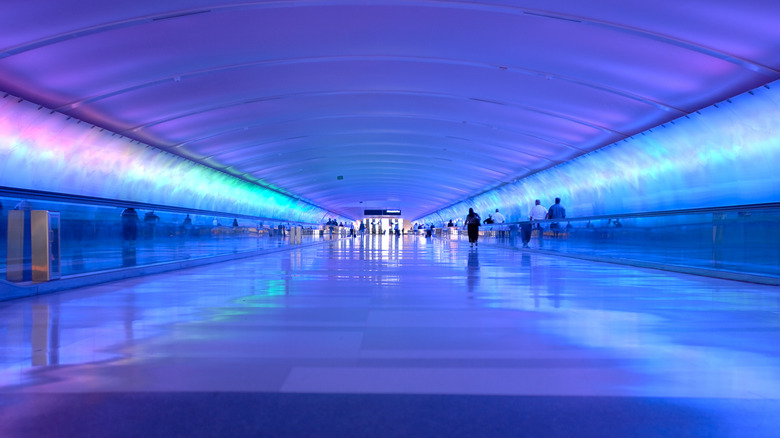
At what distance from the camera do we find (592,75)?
44.5 ft

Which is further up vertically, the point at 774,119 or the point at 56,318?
the point at 774,119

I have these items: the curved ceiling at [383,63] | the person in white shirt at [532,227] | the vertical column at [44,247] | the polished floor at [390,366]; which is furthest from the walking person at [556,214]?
the vertical column at [44,247]

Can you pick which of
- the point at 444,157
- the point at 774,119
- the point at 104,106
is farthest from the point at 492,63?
the point at 444,157

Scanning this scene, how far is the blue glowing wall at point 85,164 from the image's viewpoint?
1546 cm

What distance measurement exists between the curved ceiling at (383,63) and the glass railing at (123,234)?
11.2 feet

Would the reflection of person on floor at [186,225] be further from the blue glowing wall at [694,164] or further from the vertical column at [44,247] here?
the blue glowing wall at [694,164]

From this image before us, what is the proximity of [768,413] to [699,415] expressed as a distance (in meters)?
0.29

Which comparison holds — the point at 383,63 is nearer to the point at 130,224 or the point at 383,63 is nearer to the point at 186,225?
Answer: the point at 186,225

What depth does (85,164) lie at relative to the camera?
19375 mm

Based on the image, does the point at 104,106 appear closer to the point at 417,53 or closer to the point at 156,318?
the point at 417,53

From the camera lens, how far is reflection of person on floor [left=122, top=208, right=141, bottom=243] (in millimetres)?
9102

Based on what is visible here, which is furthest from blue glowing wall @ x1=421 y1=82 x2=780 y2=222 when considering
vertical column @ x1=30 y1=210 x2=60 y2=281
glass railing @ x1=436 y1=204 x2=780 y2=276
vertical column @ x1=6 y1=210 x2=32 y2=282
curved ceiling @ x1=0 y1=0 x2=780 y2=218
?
vertical column @ x1=6 y1=210 x2=32 y2=282

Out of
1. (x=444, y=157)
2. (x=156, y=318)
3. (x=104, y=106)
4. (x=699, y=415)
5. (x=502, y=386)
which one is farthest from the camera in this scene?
(x=444, y=157)

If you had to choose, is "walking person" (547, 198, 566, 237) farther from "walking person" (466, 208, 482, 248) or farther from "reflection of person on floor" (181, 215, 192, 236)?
"reflection of person on floor" (181, 215, 192, 236)
